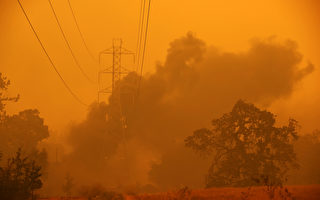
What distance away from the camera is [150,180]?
74.8 meters

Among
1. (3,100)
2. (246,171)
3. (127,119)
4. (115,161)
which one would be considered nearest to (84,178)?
(115,161)

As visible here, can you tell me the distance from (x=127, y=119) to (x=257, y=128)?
46628 millimetres

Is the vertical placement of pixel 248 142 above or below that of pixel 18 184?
above

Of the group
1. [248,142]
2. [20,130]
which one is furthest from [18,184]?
[20,130]

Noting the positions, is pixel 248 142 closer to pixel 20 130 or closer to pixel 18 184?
pixel 18 184

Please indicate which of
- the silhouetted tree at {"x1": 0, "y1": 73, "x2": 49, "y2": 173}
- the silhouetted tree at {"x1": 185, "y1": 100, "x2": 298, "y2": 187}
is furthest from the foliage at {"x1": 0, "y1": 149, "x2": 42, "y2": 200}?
the silhouetted tree at {"x1": 0, "y1": 73, "x2": 49, "y2": 173}

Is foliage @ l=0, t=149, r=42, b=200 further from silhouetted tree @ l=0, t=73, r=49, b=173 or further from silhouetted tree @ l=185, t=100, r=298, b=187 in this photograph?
silhouetted tree @ l=0, t=73, r=49, b=173

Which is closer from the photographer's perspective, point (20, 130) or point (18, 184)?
point (18, 184)

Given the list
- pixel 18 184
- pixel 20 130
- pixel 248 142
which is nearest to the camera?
pixel 18 184

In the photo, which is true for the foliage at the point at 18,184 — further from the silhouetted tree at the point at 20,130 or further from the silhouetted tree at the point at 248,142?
the silhouetted tree at the point at 20,130

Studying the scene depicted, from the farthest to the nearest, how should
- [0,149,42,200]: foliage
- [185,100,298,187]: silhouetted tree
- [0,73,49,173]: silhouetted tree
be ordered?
[0,73,49,173]: silhouetted tree, [185,100,298,187]: silhouetted tree, [0,149,42,200]: foliage

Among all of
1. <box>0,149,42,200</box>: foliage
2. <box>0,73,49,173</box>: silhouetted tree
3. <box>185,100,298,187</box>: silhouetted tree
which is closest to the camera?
<box>0,149,42,200</box>: foliage

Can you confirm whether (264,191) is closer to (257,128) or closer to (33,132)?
(257,128)

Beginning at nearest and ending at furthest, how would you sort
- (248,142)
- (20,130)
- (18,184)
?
1. (18,184)
2. (248,142)
3. (20,130)
